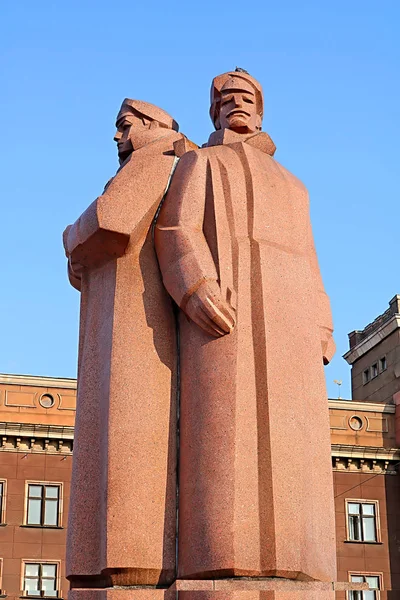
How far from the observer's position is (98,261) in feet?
28.3

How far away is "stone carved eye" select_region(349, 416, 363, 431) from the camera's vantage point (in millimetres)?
50406

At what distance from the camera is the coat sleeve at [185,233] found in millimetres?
8016

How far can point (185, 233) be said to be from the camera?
816 centimetres

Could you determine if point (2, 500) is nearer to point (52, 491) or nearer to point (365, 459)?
point (52, 491)

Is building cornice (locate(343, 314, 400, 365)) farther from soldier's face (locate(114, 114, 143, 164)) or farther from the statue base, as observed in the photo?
the statue base

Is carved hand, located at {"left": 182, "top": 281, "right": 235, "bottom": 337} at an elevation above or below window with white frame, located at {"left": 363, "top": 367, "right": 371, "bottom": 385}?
below

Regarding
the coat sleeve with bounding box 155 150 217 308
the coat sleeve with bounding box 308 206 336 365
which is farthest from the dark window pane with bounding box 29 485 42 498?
the coat sleeve with bounding box 155 150 217 308

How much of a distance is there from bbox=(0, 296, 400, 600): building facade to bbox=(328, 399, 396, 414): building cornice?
1.8 inches

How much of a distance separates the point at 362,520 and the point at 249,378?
143ft

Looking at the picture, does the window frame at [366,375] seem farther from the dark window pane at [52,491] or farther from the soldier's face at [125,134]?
the soldier's face at [125,134]

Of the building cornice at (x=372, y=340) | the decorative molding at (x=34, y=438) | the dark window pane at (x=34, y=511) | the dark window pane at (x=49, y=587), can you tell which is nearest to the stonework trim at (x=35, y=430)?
the decorative molding at (x=34, y=438)

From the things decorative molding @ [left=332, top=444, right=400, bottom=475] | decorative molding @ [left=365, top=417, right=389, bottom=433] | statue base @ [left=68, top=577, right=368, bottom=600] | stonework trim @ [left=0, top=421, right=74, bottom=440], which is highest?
decorative molding @ [left=365, top=417, right=389, bottom=433]

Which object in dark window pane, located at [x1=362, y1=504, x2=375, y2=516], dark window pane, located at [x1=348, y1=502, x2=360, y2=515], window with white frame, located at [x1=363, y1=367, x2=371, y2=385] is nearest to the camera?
dark window pane, located at [x1=348, y1=502, x2=360, y2=515]

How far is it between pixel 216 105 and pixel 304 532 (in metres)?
3.65
